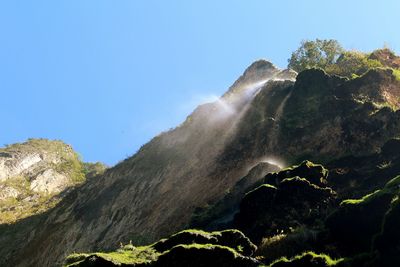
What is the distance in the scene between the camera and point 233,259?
66.1ft

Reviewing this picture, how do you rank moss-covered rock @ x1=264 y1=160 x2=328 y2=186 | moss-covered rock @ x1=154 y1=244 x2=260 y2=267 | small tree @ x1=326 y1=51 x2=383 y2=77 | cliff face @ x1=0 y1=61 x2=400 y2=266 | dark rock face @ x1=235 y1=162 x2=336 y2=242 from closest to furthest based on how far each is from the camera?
moss-covered rock @ x1=154 y1=244 x2=260 y2=267, dark rock face @ x1=235 y1=162 x2=336 y2=242, moss-covered rock @ x1=264 y1=160 x2=328 y2=186, cliff face @ x1=0 y1=61 x2=400 y2=266, small tree @ x1=326 y1=51 x2=383 y2=77

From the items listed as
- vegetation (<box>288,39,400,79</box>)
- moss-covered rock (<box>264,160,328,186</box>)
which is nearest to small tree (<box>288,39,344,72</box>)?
vegetation (<box>288,39,400,79</box>)

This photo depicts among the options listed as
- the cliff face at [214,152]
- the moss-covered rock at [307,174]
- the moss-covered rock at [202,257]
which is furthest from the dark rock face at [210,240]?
the cliff face at [214,152]

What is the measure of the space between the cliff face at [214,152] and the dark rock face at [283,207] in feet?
23.2

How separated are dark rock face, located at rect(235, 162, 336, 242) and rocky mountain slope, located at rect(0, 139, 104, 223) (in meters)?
43.5

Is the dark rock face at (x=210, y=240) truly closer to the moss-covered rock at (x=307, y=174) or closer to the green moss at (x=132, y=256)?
the green moss at (x=132, y=256)

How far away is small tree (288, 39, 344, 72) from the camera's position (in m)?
56.6

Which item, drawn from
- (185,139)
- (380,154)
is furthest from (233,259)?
(185,139)

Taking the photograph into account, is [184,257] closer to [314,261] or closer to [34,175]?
[314,261]

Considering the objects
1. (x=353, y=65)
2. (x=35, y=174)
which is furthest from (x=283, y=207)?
(x=35, y=174)

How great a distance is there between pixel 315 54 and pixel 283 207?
3596 cm

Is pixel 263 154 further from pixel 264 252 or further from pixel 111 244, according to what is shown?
pixel 264 252

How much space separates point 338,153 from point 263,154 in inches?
224

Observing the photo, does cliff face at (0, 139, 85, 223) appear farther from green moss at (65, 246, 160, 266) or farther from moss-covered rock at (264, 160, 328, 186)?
green moss at (65, 246, 160, 266)
